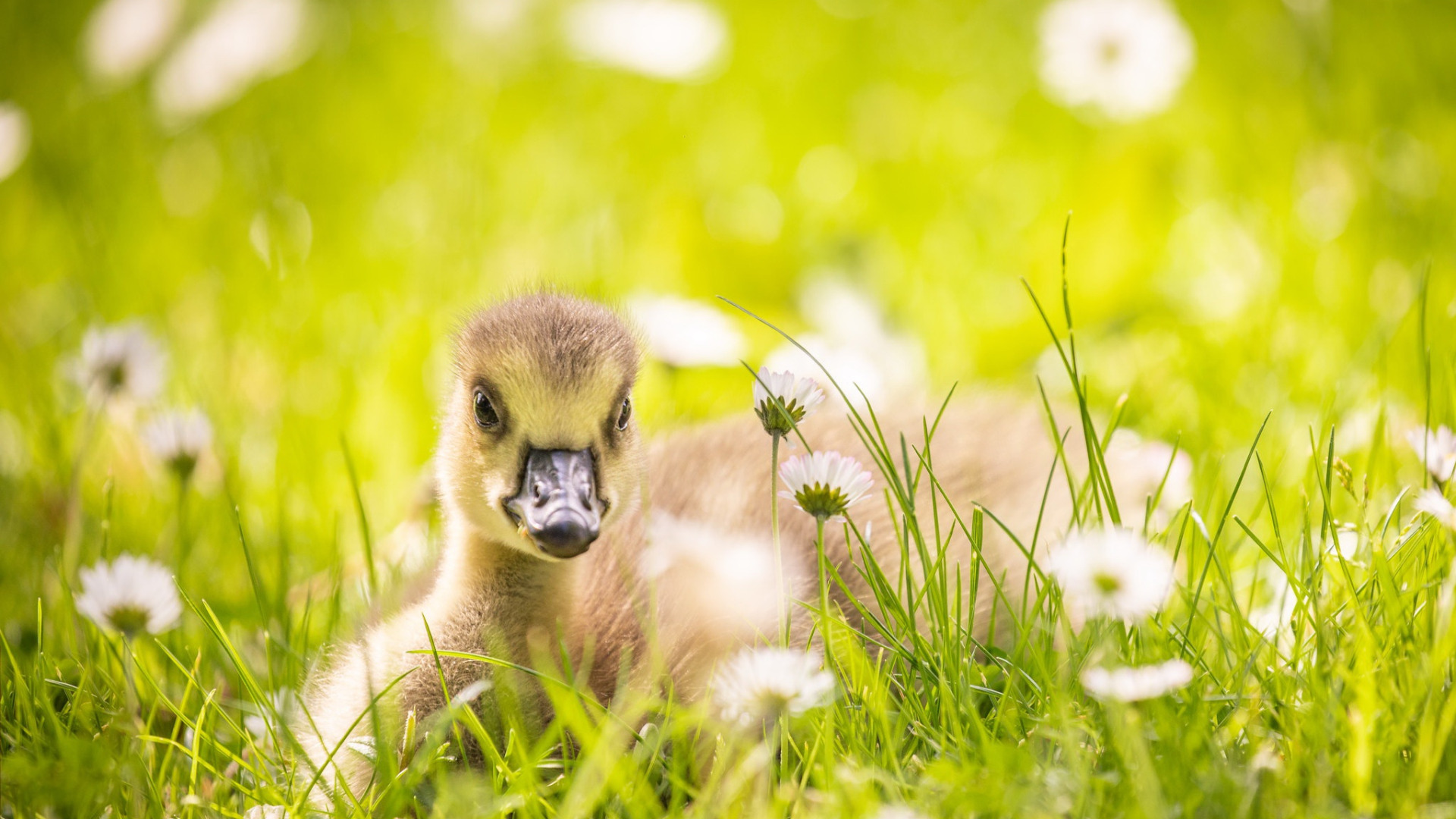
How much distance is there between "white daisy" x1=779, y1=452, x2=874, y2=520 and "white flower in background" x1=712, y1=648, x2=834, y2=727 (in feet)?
0.57

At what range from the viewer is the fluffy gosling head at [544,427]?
148 centimetres

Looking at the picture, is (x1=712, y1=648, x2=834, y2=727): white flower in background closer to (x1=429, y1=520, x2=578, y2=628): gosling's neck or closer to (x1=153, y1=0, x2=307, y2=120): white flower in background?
(x1=429, y1=520, x2=578, y2=628): gosling's neck

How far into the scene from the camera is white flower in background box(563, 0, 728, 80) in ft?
14.5

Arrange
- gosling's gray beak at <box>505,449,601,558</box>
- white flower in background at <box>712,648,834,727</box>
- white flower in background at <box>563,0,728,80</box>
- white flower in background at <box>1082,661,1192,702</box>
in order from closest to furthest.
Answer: white flower in background at <box>1082,661,1192,702</box> → white flower in background at <box>712,648,834,727</box> → gosling's gray beak at <box>505,449,601,558</box> → white flower in background at <box>563,0,728,80</box>

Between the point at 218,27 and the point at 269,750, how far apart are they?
95.8 inches

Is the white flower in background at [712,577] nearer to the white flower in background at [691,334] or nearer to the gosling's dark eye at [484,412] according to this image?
the gosling's dark eye at [484,412]

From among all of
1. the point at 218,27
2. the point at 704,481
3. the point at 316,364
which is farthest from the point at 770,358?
the point at 218,27

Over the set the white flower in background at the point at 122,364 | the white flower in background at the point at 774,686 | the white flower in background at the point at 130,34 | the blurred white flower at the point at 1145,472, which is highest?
the white flower in background at the point at 130,34

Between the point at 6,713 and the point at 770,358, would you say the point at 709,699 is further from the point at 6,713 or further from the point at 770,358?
the point at 770,358

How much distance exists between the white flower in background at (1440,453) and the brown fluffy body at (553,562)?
564 mm

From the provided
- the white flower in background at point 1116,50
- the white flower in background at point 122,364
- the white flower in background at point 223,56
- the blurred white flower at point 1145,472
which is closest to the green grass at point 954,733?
the blurred white flower at point 1145,472

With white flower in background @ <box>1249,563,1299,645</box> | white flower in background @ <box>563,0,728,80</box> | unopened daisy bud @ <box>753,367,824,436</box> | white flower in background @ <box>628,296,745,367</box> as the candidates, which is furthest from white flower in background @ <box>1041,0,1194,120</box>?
unopened daisy bud @ <box>753,367,824,436</box>

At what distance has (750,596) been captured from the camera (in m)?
1.62

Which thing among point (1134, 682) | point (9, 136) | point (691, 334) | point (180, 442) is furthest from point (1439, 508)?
point (9, 136)
